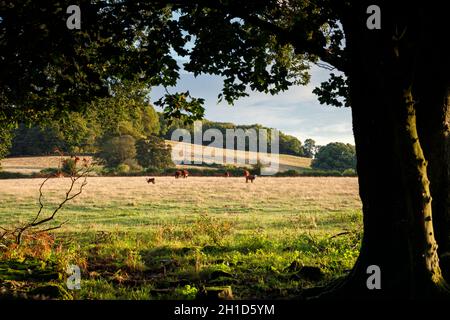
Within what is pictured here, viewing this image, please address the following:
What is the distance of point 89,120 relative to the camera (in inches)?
806

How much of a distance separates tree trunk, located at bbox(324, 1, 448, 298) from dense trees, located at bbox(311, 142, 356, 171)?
86.1 m

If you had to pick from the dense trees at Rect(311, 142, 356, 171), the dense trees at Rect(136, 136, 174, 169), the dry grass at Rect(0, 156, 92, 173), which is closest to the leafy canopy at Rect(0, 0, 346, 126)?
the dry grass at Rect(0, 156, 92, 173)

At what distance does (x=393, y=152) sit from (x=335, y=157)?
89.9m

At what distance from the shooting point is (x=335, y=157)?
308 feet

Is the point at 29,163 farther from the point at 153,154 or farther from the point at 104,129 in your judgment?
the point at 104,129

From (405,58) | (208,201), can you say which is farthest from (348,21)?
(208,201)

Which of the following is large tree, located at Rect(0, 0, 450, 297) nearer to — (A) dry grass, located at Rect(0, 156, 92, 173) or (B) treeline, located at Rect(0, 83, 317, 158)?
(B) treeline, located at Rect(0, 83, 317, 158)

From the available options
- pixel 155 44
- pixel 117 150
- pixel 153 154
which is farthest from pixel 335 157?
pixel 155 44

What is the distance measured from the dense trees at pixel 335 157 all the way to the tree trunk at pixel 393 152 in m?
86.1

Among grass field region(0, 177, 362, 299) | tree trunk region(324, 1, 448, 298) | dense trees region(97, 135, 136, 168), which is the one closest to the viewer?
tree trunk region(324, 1, 448, 298)

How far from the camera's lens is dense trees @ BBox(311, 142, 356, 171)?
3605 inches

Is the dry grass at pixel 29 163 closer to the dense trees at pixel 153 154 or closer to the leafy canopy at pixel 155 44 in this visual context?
the dense trees at pixel 153 154
